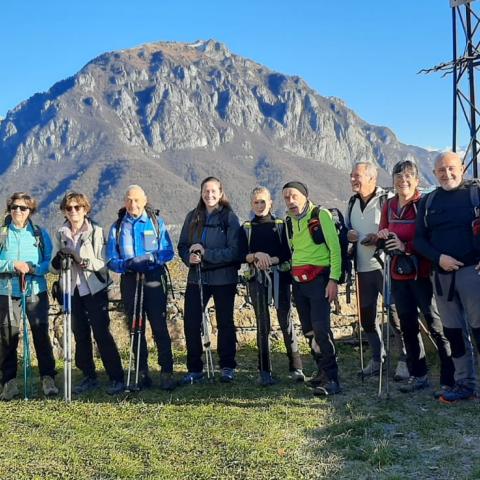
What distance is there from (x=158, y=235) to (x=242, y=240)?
102 centimetres

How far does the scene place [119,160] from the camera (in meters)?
187

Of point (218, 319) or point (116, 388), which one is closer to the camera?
point (116, 388)

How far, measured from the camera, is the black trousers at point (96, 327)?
6734 millimetres

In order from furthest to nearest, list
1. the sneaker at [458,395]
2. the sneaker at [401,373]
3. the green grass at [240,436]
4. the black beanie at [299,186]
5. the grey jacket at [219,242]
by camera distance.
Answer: the grey jacket at [219,242], the sneaker at [401,373], the black beanie at [299,186], the sneaker at [458,395], the green grass at [240,436]

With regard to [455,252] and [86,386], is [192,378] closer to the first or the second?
[86,386]

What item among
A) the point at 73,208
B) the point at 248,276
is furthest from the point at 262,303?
the point at 73,208

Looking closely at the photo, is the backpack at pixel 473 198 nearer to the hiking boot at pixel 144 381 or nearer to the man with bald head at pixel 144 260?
the man with bald head at pixel 144 260

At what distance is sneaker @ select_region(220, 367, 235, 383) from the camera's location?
276 inches

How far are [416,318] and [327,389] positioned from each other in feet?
4.10

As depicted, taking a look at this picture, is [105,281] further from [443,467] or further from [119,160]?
[119,160]

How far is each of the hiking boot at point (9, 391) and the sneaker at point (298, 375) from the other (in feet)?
10.8

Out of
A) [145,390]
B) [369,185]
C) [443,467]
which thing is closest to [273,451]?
[443,467]

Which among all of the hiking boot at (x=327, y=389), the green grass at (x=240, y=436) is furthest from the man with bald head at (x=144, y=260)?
the hiking boot at (x=327, y=389)

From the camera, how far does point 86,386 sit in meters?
6.93
